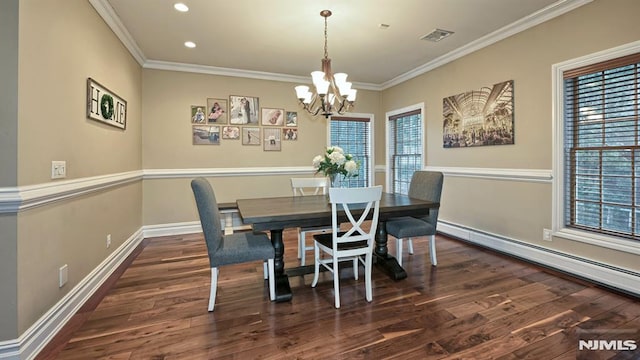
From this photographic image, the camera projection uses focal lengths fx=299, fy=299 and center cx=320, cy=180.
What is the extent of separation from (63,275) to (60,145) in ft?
3.06

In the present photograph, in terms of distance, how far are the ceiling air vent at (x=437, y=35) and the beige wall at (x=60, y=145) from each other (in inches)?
136

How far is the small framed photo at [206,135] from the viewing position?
468 cm

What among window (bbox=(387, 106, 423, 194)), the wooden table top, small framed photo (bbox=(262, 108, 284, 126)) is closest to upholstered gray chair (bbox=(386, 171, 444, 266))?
the wooden table top

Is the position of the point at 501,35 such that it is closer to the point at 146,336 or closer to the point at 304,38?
the point at 304,38

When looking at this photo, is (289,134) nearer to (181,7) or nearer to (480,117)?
(181,7)

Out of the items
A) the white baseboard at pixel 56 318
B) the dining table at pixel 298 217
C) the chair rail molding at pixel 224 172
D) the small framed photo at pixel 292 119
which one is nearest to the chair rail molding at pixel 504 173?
the dining table at pixel 298 217

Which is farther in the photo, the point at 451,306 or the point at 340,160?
the point at 340,160

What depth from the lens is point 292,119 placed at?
525 cm

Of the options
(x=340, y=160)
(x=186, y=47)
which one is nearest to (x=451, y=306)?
(x=340, y=160)

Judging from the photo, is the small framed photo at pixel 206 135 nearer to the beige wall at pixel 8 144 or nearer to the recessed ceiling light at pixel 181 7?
the recessed ceiling light at pixel 181 7

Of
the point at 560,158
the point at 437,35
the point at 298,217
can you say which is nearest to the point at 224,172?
the point at 298,217

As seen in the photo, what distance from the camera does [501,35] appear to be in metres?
3.52

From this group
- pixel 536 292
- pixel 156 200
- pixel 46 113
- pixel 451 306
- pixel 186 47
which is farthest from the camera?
pixel 156 200

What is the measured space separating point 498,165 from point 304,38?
282 centimetres
